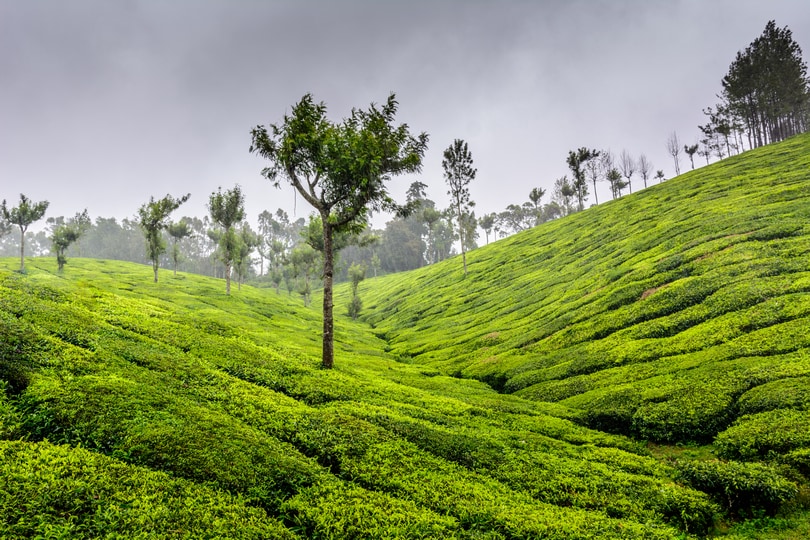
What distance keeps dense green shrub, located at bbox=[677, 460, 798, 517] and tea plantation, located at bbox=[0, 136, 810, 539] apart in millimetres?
59

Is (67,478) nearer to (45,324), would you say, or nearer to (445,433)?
(45,324)

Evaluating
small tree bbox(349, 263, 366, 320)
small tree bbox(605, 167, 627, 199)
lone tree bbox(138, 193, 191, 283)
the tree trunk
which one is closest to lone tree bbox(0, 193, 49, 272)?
lone tree bbox(138, 193, 191, 283)

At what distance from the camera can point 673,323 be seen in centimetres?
2156

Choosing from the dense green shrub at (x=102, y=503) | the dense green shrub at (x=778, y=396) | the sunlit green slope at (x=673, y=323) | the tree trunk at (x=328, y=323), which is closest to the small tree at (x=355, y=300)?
the sunlit green slope at (x=673, y=323)

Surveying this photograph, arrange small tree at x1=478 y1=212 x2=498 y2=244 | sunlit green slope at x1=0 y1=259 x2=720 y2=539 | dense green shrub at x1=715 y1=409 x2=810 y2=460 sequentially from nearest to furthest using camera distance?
sunlit green slope at x1=0 y1=259 x2=720 y2=539 < dense green shrub at x1=715 y1=409 x2=810 y2=460 < small tree at x1=478 y1=212 x2=498 y2=244

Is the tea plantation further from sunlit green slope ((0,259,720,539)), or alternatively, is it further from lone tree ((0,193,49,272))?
lone tree ((0,193,49,272))

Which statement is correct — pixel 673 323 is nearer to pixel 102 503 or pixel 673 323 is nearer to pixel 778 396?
pixel 778 396

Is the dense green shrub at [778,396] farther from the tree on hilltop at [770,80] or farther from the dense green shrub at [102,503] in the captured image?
the tree on hilltop at [770,80]

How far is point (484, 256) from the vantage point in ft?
258

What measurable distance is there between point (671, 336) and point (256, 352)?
2447 cm

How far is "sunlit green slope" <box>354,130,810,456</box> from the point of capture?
14.1 meters

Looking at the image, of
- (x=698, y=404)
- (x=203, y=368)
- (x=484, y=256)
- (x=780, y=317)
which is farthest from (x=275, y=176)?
(x=484, y=256)

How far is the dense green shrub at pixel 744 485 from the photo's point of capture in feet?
31.1

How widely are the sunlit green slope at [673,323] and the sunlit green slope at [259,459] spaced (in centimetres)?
327
